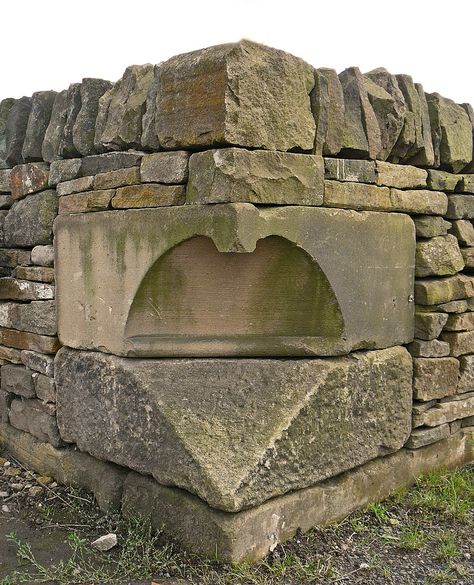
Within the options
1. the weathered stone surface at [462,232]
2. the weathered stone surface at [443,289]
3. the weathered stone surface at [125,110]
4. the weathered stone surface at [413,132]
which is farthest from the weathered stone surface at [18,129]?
the weathered stone surface at [462,232]

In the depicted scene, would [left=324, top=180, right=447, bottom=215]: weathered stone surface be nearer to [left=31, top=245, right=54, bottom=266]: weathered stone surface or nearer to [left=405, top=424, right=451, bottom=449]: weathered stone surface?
[left=405, top=424, right=451, bottom=449]: weathered stone surface

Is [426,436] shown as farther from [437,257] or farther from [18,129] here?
[18,129]

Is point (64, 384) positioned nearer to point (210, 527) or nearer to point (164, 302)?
point (164, 302)

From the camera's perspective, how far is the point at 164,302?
9.52 ft

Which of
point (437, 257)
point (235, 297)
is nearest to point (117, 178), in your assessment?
point (235, 297)

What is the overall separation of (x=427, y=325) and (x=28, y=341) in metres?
2.26

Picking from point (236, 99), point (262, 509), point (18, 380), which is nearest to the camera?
point (236, 99)

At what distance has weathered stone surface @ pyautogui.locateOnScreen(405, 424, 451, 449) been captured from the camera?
3340mm

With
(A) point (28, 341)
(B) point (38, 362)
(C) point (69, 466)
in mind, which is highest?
(A) point (28, 341)

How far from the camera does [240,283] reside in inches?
112

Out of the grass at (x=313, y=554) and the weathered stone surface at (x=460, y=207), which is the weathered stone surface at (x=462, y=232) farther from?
the grass at (x=313, y=554)

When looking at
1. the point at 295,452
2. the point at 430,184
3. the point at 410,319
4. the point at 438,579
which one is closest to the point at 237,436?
the point at 295,452

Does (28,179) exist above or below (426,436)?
above

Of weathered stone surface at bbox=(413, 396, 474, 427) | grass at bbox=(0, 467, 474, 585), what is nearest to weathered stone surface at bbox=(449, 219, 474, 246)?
weathered stone surface at bbox=(413, 396, 474, 427)
